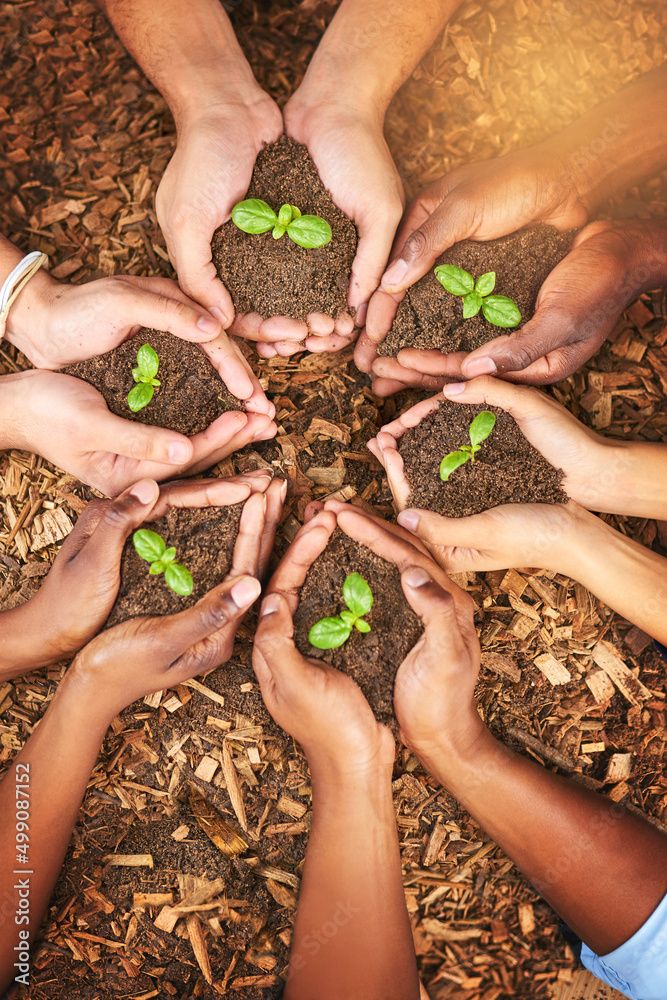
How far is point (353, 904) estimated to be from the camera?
2676 millimetres

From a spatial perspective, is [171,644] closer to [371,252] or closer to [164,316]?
[164,316]

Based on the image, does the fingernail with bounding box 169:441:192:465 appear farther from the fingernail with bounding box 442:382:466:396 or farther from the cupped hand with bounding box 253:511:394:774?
the fingernail with bounding box 442:382:466:396

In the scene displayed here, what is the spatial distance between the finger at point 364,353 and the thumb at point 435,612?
112 centimetres

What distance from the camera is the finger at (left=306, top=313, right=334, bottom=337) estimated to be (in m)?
3.03

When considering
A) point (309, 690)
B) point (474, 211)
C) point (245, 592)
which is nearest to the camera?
point (309, 690)

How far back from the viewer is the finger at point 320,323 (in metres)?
3.03

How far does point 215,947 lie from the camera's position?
9.55 feet

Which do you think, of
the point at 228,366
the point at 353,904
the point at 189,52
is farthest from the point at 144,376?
the point at 353,904

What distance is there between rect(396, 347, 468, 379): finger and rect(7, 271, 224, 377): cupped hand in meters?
0.88

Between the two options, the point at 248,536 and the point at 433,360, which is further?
the point at 433,360

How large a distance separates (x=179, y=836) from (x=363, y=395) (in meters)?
2.31

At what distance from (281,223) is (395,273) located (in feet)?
1.78

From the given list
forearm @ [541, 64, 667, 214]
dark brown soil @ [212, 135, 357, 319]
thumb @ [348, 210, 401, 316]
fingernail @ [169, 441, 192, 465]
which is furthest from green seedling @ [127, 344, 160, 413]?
forearm @ [541, 64, 667, 214]

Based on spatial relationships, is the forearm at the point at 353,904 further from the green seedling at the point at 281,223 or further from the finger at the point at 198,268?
the green seedling at the point at 281,223
